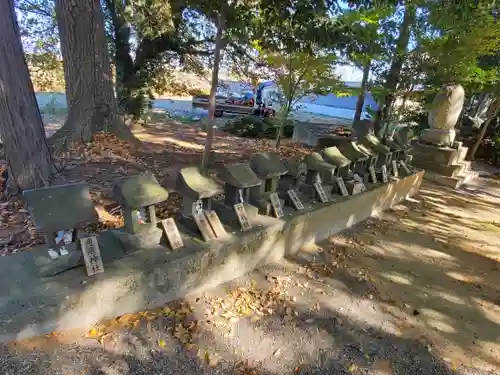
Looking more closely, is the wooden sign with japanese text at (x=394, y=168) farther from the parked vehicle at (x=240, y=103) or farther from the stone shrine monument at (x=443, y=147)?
the parked vehicle at (x=240, y=103)

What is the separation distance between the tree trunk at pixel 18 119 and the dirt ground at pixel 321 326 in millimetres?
2365

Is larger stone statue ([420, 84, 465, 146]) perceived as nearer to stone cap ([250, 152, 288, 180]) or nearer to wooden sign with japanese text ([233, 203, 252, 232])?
stone cap ([250, 152, 288, 180])

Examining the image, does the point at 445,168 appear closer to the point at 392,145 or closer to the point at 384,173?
the point at 392,145

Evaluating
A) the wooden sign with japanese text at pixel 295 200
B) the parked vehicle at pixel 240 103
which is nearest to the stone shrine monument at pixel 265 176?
the wooden sign with japanese text at pixel 295 200

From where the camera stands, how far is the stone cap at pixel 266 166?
2.92 m

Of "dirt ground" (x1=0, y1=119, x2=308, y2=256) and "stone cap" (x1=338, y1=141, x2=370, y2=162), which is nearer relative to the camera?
"dirt ground" (x1=0, y1=119, x2=308, y2=256)

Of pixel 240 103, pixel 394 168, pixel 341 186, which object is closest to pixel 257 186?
pixel 341 186

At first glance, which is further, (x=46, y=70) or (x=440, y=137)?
(x=46, y=70)

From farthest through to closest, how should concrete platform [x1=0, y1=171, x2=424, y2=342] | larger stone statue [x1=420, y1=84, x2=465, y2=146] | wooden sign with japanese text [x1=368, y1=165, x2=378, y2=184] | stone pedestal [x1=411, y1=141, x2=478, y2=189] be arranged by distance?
1. larger stone statue [x1=420, y1=84, x2=465, y2=146]
2. stone pedestal [x1=411, y1=141, x2=478, y2=189]
3. wooden sign with japanese text [x1=368, y1=165, x2=378, y2=184]
4. concrete platform [x1=0, y1=171, x2=424, y2=342]

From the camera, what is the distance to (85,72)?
5020 millimetres

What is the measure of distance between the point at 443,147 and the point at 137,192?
24.3 feet

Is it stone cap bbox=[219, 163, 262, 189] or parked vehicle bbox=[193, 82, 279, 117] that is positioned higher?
stone cap bbox=[219, 163, 262, 189]

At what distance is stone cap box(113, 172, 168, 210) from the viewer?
2111mm

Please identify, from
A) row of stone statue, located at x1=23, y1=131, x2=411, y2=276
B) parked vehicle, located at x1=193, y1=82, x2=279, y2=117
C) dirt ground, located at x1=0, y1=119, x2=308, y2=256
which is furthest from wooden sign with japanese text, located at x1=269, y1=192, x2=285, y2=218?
parked vehicle, located at x1=193, y1=82, x2=279, y2=117
